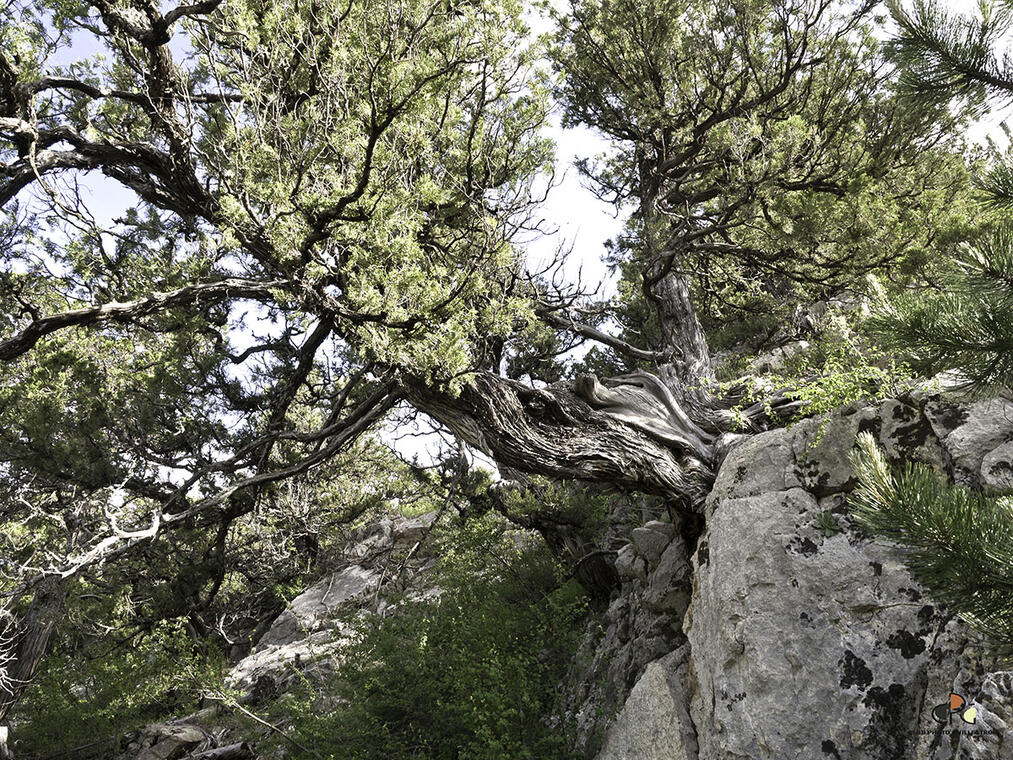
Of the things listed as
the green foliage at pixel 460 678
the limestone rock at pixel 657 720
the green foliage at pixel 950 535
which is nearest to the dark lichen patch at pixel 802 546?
the limestone rock at pixel 657 720

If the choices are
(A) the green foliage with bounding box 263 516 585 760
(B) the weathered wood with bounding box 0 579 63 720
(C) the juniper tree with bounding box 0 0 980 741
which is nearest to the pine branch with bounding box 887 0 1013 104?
(C) the juniper tree with bounding box 0 0 980 741

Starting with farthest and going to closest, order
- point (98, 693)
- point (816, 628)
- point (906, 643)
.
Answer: point (98, 693), point (816, 628), point (906, 643)

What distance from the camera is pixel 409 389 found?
22.5 ft

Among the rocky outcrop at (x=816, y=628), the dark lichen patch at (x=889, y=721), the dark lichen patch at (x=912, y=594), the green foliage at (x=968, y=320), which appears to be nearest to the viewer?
the green foliage at (x=968, y=320)

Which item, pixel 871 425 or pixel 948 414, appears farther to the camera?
pixel 871 425

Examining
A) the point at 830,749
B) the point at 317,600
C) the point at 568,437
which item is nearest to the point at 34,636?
the point at 317,600

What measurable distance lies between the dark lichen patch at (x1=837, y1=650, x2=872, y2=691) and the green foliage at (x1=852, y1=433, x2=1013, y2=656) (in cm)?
180

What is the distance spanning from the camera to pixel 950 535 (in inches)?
99.1

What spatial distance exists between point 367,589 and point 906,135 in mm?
13217

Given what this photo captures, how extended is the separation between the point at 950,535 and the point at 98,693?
1309 cm

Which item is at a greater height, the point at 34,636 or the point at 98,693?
the point at 34,636

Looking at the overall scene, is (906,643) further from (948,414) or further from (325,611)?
(325,611)

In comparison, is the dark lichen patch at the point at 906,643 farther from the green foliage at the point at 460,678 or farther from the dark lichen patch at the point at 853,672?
the green foliage at the point at 460,678

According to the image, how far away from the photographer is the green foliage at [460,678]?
21.7 ft
